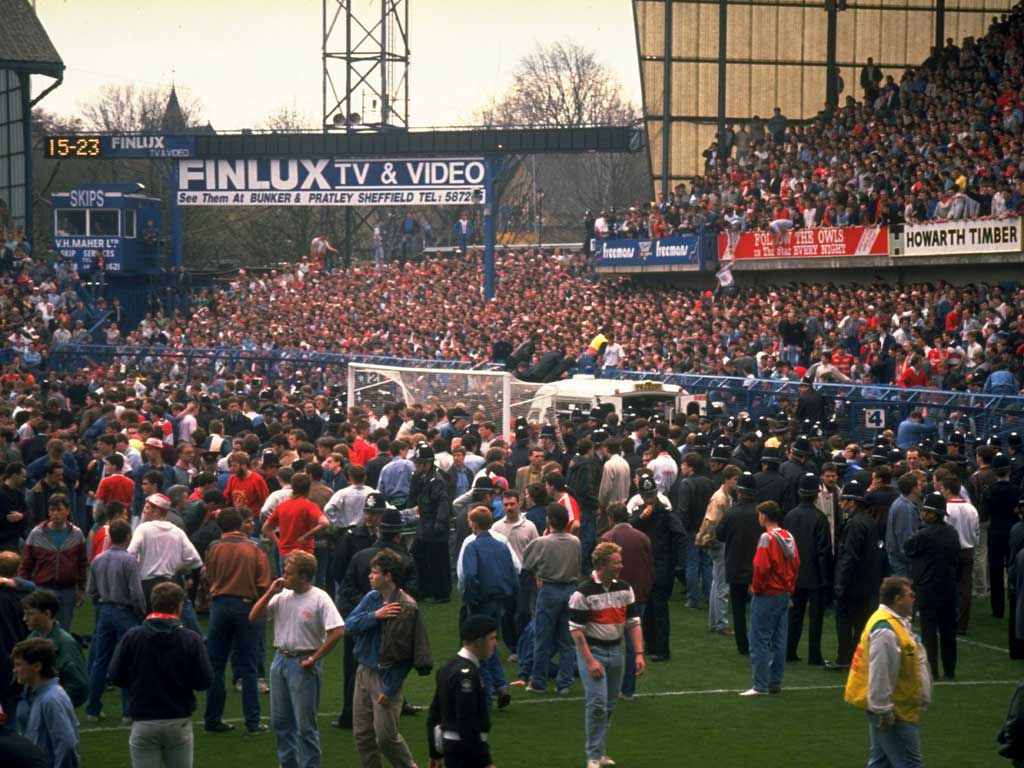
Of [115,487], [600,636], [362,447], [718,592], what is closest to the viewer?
[600,636]

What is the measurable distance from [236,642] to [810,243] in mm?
25210

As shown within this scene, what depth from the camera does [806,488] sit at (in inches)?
561

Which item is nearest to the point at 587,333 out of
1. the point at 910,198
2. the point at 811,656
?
the point at 910,198

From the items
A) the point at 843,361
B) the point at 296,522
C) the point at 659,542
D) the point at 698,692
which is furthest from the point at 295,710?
the point at 843,361

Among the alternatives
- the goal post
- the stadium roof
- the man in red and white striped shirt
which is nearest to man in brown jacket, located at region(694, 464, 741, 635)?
the man in red and white striped shirt

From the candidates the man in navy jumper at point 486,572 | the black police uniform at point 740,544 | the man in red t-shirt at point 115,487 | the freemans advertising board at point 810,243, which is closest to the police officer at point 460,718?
the man in navy jumper at point 486,572

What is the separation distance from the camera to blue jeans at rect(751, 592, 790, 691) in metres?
13.1

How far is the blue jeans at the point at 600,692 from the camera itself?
35.3 ft

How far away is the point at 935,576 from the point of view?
13.8 m

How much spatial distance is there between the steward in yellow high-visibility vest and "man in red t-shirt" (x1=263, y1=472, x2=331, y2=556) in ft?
19.9

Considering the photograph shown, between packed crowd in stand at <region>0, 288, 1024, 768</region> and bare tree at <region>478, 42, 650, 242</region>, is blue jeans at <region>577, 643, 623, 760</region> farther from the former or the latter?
bare tree at <region>478, 42, 650, 242</region>

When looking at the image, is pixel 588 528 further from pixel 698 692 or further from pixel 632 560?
pixel 632 560

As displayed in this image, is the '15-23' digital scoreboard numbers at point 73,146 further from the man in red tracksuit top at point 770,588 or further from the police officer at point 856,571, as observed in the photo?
the man in red tracksuit top at point 770,588

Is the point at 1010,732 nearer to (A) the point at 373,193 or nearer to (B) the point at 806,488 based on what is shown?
(B) the point at 806,488
